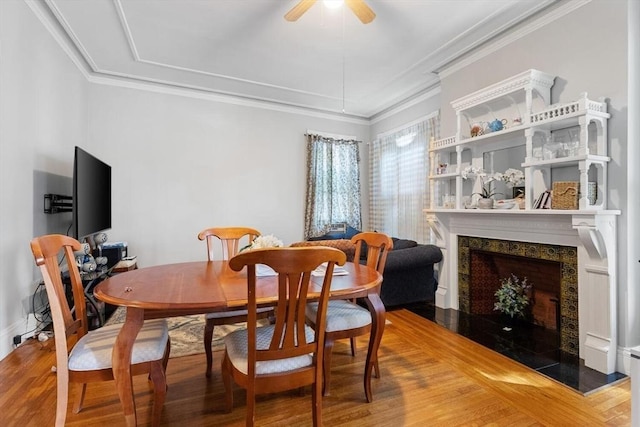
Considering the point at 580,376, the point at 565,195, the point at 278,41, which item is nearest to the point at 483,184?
the point at 565,195

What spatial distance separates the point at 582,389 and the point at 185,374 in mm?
2633

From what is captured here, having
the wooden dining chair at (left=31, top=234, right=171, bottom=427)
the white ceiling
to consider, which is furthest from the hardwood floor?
the white ceiling

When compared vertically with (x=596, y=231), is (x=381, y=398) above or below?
below

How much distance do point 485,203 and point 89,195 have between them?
12.6 feet

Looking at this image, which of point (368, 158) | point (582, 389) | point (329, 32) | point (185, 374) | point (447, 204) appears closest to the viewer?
point (582, 389)

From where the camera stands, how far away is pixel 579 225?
7.46 ft

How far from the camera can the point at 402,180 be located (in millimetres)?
5008

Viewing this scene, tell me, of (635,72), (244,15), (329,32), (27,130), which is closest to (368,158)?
(329,32)

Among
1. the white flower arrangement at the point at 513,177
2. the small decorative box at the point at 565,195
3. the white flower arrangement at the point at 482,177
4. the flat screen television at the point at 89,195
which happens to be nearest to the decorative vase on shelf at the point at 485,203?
the white flower arrangement at the point at 482,177

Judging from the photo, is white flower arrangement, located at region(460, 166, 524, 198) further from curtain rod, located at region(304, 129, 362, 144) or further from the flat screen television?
the flat screen television

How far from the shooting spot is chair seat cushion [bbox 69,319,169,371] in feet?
4.76

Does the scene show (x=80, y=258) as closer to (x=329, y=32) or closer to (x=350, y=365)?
(x=350, y=365)

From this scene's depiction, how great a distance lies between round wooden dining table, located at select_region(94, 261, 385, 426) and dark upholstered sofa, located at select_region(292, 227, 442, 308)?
164 centimetres

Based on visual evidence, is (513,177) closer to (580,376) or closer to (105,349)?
(580,376)
